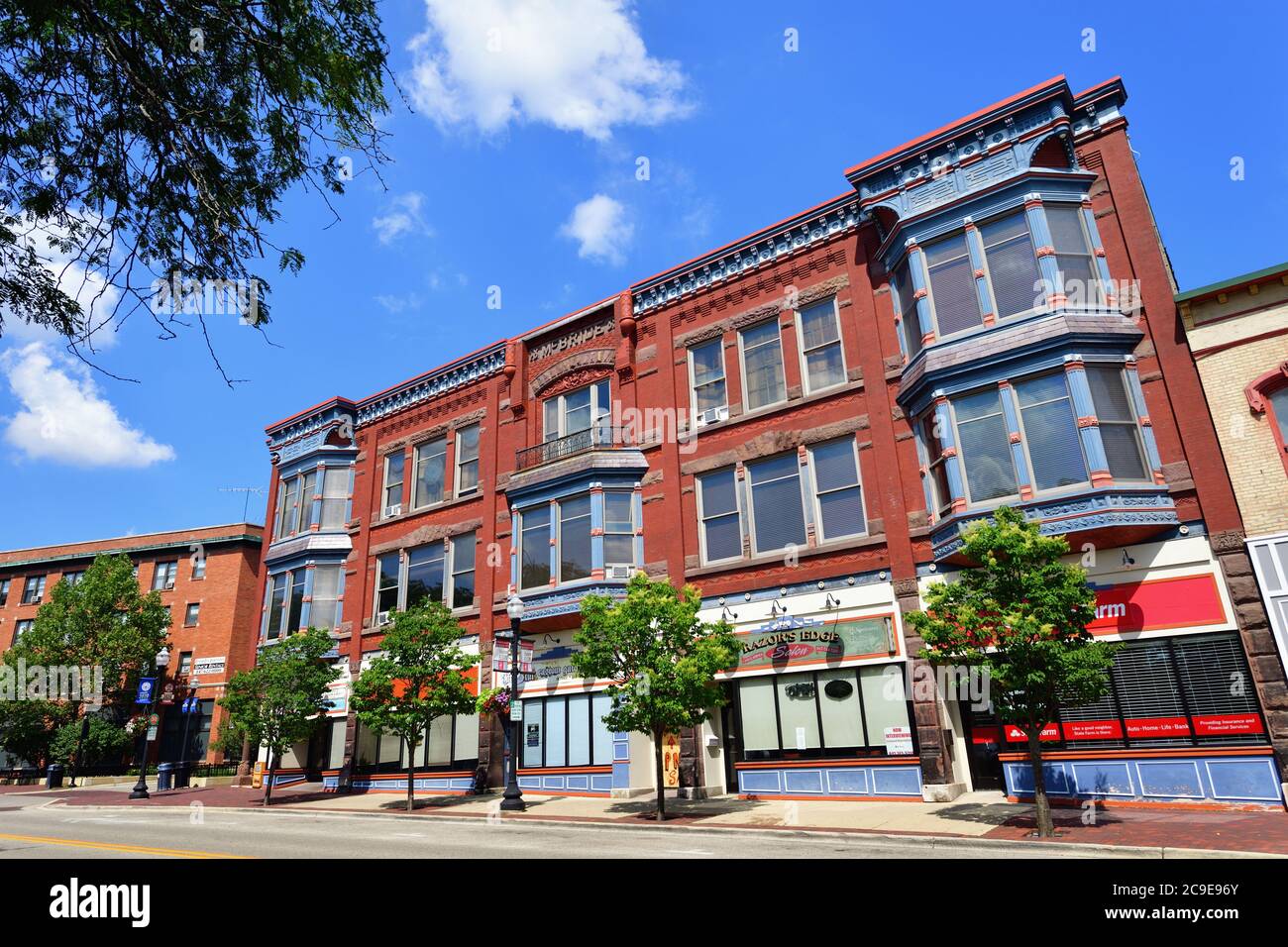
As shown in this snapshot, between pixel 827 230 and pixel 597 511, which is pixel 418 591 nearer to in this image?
pixel 597 511

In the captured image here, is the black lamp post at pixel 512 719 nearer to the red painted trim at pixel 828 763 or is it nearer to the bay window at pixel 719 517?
the bay window at pixel 719 517

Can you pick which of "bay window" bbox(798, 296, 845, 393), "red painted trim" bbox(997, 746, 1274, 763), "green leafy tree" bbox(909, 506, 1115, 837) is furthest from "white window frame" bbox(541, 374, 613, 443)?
"red painted trim" bbox(997, 746, 1274, 763)

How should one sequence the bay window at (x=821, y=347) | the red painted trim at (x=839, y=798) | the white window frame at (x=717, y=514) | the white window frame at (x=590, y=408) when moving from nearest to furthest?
the red painted trim at (x=839, y=798)
the bay window at (x=821, y=347)
the white window frame at (x=717, y=514)
the white window frame at (x=590, y=408)

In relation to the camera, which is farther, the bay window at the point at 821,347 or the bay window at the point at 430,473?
the bay window at the point at 430,473

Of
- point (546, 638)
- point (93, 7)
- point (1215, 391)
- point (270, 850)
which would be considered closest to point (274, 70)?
point (93, 7)

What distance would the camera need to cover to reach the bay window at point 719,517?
75.2 feet

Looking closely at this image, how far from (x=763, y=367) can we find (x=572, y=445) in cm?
706

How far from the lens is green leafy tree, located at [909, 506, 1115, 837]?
42.2 feet

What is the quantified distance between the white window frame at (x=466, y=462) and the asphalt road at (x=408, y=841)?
38.8ft

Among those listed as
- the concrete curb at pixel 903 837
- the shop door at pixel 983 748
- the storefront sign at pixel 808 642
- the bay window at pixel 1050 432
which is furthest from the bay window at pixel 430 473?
the bay window at pixel 1050 432

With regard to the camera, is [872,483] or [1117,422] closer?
[1117,422]

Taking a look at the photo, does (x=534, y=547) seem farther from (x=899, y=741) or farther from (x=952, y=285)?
(x=952, y=285)

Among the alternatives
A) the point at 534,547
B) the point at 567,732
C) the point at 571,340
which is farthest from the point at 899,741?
the point at 571,340

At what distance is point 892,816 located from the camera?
15.7m
